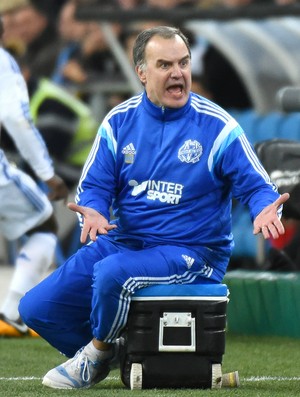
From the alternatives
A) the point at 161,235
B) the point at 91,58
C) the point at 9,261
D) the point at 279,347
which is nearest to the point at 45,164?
the point at 279,347

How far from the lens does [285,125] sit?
12.3m

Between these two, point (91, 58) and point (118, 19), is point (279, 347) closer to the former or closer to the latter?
point (118, 19)

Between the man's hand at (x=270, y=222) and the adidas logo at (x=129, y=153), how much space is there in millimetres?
725

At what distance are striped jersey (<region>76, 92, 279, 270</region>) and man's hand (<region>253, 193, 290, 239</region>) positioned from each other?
26cm

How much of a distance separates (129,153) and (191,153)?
0.94ft

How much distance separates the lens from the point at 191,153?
738 cm

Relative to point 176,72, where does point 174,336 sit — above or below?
below

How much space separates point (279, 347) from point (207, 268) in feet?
6.17

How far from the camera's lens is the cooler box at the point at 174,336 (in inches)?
285

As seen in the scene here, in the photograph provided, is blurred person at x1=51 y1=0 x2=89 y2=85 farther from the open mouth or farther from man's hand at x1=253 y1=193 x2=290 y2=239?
man's hand at x1=253 y1=193 x2=290 y2=239

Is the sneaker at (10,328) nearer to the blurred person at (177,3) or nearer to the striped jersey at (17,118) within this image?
the striped jersey at (17,118)

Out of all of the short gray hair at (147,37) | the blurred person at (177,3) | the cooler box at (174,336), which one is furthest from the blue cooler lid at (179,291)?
the blurred person at (177,3)

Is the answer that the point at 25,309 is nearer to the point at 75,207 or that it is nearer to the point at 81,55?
the point at 75,207

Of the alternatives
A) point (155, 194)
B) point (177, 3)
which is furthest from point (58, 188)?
point (177, 3)
